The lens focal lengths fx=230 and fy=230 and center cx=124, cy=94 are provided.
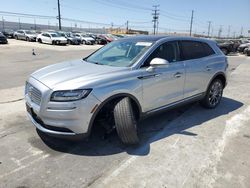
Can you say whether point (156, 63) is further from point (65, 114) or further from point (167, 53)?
point (65, 114)

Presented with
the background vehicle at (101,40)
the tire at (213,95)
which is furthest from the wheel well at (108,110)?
the background vehicle at (101,40)

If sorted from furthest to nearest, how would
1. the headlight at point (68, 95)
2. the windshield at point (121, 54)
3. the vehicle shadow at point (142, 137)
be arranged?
the windshield at point (121, 54), the vehicle shadow at point (142, 137), the headlight at point (68, 95)

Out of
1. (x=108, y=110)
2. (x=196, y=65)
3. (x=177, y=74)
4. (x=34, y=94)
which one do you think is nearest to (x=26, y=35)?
(x=196, y=65)

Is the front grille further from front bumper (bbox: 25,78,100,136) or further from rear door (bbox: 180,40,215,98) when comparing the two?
rear door (bbox: 180,40,215,98)

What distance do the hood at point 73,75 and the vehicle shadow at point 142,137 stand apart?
1024 mm

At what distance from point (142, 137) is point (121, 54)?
61.0 inches

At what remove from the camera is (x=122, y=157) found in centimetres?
331

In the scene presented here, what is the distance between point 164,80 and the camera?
3988 mm

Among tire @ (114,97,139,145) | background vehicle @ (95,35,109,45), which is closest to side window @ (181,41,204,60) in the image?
tire @ (114,97,139,145)

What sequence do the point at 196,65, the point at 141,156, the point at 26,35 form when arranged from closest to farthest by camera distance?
the point at 141,156
the point at 196,65
the point at 26,35

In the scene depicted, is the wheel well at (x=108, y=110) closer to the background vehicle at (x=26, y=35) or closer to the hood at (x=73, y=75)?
the hood at (x=73, y=75)

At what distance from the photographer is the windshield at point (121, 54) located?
388 centimetres

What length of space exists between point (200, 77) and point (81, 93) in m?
2.82

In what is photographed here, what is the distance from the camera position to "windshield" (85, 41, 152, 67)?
3877 millimetres
